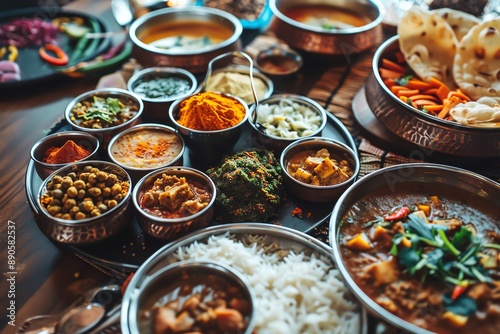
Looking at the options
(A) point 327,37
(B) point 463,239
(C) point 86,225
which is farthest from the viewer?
(A) point 327,37

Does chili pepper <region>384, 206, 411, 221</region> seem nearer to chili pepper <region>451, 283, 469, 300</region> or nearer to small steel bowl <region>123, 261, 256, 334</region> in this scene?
chili pepper <region>451, 283, 469, 300</region>

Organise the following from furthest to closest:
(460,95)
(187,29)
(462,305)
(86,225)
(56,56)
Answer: (187,29)
(56,56)
(460,95)
(86,225)
(462,305)

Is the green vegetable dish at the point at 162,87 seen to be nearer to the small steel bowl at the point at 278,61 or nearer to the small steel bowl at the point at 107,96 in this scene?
the small steel bowl at the point at 107,96

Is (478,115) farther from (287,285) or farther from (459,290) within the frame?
(287,285)

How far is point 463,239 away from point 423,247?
0.16 m

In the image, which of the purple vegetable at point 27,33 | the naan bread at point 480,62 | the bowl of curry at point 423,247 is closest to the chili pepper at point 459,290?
the bowl of curry at point 423,247

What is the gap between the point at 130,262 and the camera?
1944 millimetres

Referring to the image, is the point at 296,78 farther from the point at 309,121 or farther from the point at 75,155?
the point at 75,155

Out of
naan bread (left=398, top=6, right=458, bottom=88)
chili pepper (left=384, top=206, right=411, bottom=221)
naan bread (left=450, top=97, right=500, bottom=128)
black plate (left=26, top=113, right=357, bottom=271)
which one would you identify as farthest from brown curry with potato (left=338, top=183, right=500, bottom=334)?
naan bread (left=398, top=6, right=458, bottom=88)

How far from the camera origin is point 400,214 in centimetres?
194

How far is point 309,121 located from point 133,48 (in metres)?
1.37

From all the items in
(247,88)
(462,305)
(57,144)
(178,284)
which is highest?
(462,305)

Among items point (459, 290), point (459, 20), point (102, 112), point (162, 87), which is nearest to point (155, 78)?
point (162, 87)

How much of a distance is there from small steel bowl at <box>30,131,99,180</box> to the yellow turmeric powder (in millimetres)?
483
